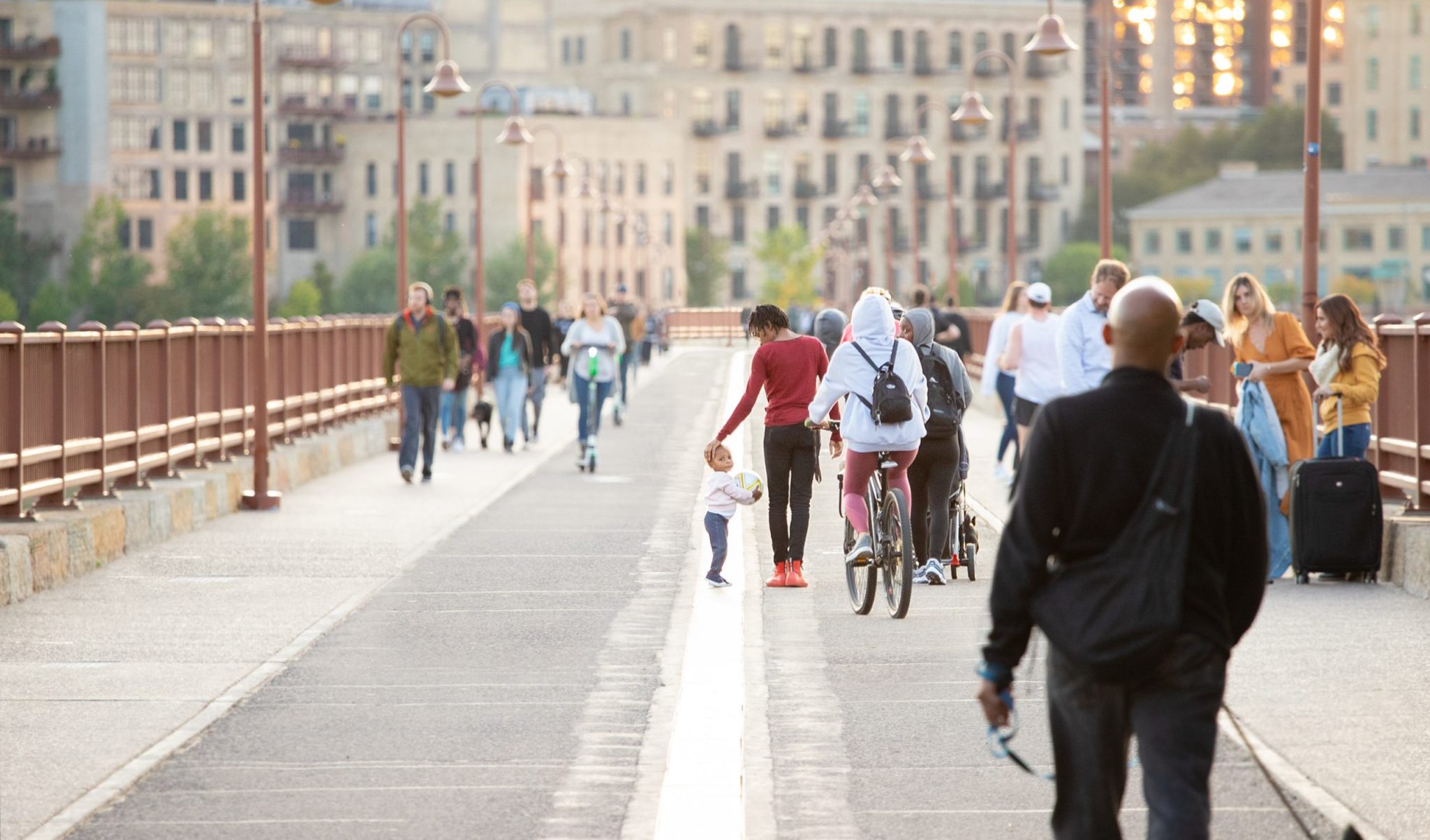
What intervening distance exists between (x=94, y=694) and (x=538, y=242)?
13043 centimetres

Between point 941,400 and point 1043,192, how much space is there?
162854 millimetres

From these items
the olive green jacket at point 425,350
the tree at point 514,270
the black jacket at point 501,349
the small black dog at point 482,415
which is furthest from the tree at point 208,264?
the olive green jacket at point 425,350

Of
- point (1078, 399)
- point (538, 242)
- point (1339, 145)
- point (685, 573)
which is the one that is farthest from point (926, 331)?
point (1339, 145)

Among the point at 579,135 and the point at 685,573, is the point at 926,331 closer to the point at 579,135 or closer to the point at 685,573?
the point at 685,573

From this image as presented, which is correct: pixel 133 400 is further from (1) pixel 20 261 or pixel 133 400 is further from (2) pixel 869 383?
(1) pixel 20 261

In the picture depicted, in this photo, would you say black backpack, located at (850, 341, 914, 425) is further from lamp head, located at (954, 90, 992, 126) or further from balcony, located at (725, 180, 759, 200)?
balcony, located at (725, 180, 759, 200)

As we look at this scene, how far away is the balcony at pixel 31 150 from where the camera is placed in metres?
126

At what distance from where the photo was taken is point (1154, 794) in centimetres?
532

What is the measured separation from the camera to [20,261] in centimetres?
12731

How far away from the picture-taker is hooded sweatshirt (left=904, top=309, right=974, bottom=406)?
1441cm

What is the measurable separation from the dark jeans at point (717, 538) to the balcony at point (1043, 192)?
533 ft

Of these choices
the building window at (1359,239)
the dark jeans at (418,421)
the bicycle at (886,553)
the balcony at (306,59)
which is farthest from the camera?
the building window at (1359,239)

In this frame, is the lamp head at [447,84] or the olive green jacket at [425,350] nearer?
the olive green jacket at [425,350]

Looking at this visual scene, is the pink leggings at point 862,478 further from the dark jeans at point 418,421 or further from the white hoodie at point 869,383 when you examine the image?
the dark jeans at point 418,421
